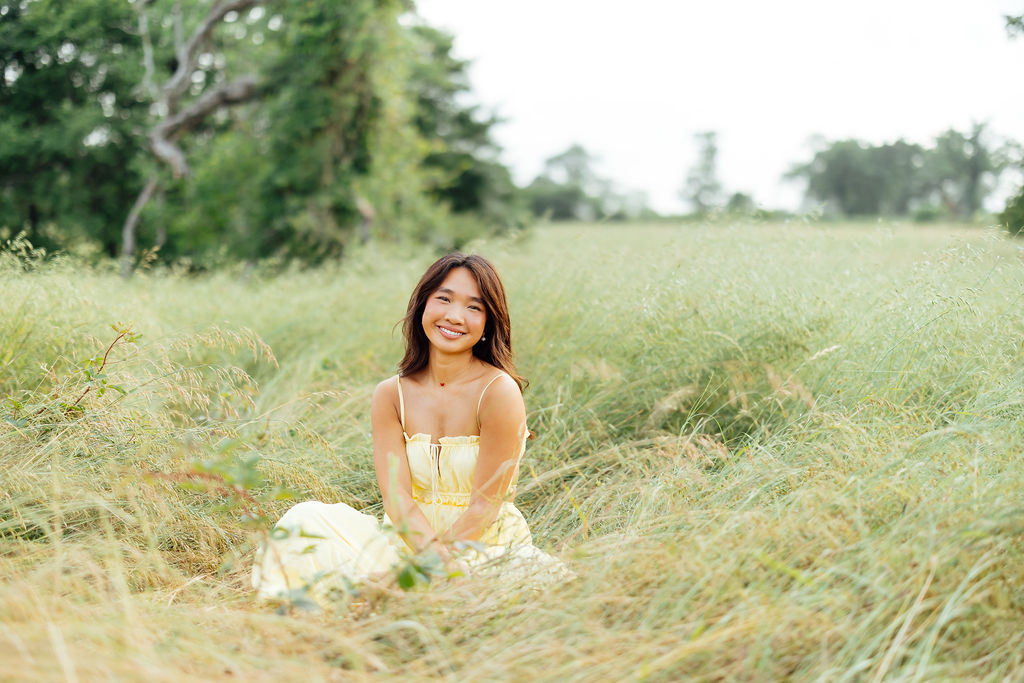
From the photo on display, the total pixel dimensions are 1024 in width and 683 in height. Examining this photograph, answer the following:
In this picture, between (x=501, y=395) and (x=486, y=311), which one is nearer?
(x=501, y=395)

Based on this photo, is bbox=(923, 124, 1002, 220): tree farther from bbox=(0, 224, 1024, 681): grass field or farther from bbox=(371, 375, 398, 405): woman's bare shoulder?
bbox=(371, 375, 398, 405): woman's bare shoulder

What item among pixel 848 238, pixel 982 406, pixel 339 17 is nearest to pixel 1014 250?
pixel 982 406

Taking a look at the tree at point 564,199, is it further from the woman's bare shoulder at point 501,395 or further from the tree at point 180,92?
the woman's bare shoulder at point 501,395

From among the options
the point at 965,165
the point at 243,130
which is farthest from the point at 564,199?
the point at 965,165

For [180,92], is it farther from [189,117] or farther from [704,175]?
[704,175]

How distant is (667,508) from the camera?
2.43m

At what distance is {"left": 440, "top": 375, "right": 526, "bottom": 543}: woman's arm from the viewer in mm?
2381

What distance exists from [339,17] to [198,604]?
956cm

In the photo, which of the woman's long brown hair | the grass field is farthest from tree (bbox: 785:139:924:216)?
the woman's long brown hair

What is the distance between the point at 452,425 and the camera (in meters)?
2.57

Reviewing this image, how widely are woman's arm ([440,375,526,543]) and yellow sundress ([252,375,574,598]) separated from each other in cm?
4

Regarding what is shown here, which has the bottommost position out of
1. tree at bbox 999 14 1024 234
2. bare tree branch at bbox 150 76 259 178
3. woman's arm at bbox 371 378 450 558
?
woman's arm at bbox 371 378 450 558

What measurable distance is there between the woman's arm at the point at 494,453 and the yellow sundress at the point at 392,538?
43 mm

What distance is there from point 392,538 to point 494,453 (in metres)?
0.63
